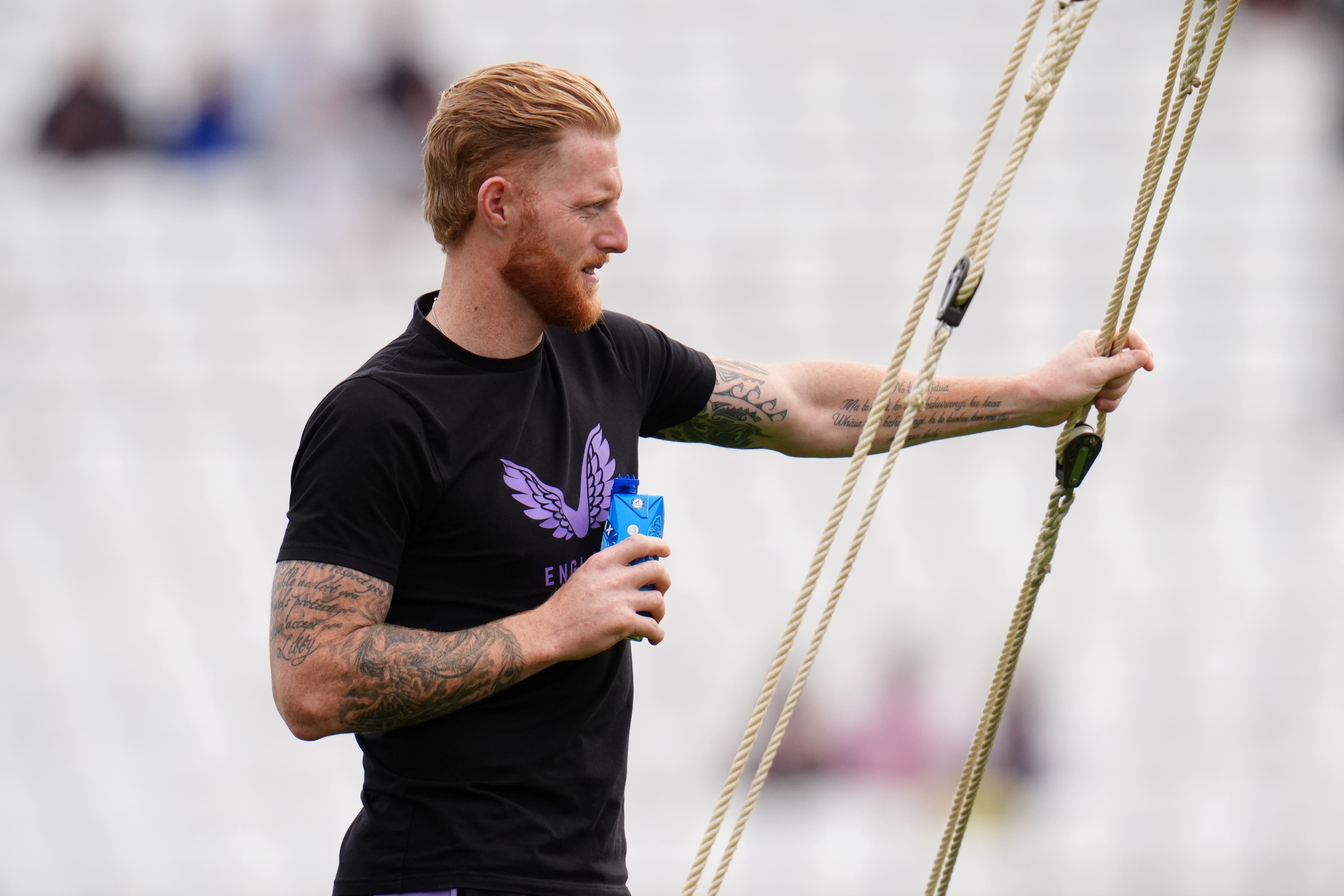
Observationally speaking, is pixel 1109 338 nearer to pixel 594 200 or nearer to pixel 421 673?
pixel 594 200

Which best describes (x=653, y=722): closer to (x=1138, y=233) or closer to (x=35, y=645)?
(x=35, y=645)

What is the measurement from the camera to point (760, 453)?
21.5ft

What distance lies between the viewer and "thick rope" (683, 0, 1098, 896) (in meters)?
1.59

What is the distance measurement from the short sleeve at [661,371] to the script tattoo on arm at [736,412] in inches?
0.6

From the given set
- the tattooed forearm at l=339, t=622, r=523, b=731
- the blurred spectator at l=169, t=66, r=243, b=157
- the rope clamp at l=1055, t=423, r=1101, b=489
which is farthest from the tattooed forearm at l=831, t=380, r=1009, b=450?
the blurred spectator at l=169, t=66, r=243, b=157

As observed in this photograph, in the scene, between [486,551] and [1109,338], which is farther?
[1109,338]

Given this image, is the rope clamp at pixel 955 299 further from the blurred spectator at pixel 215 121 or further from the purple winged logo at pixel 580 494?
the blurred spectator at pixel 215 121

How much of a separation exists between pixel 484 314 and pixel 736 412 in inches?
18.5

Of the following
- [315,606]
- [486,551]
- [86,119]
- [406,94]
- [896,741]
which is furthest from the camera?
[86,119]

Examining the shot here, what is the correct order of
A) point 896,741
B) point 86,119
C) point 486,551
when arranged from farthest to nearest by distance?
1. point 86,119
2. point 896,741
3. point 486,551

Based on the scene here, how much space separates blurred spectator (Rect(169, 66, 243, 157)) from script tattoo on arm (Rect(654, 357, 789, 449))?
525 cm

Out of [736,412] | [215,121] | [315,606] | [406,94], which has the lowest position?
[315,606]

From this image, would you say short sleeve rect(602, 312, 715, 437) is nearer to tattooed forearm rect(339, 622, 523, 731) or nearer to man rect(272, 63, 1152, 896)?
man rect(272, 63, 1152, 896)

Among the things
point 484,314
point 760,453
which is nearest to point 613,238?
point 484,314
